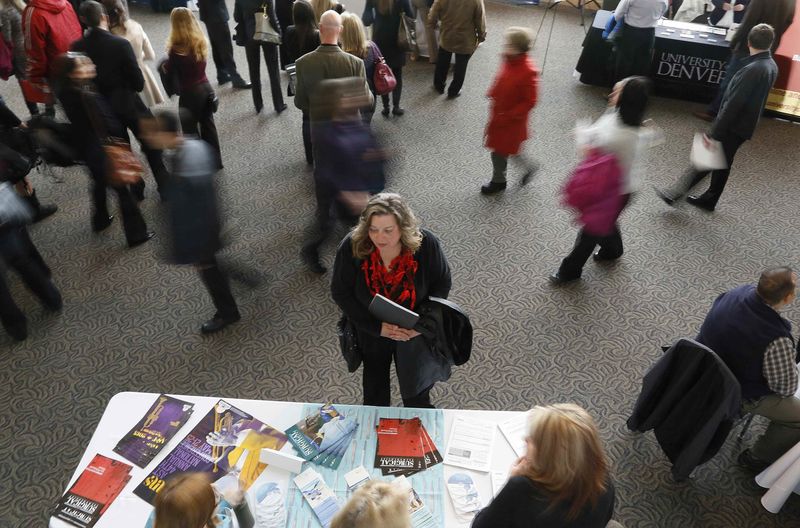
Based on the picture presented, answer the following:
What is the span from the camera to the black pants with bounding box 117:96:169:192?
4031 millimetres

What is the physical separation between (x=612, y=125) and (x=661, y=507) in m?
1.99

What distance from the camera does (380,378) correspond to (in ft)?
9.11

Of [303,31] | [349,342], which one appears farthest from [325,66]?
[349,342]

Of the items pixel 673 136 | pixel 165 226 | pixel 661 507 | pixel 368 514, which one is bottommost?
pixel 661 507

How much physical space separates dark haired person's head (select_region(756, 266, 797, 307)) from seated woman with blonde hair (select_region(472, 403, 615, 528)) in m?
1.27

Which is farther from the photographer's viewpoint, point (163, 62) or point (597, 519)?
point (163, 62)

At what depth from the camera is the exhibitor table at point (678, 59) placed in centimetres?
609

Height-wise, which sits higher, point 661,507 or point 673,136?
point 673,136

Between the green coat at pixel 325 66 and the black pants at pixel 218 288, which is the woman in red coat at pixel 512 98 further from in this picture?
the black pants at pixel 218 288

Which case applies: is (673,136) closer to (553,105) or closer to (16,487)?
(553,105)

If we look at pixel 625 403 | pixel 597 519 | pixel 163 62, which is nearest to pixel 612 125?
pixel 625 403

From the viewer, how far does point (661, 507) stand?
8.96 feet

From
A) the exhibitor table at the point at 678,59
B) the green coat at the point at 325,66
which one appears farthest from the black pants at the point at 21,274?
the exhibitor table at the point at 678,59

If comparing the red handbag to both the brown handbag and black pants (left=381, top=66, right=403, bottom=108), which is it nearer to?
black pants (left=381, top=66, right=403, bottom=108)
